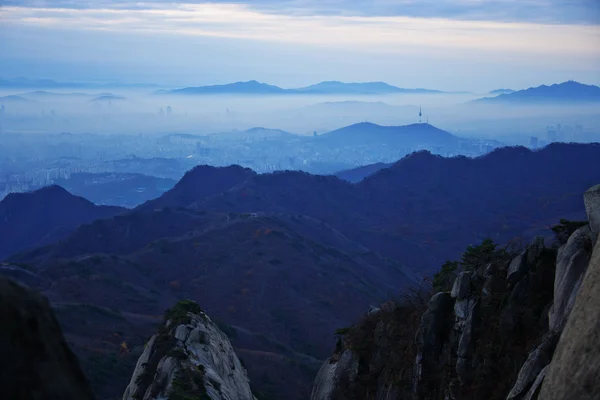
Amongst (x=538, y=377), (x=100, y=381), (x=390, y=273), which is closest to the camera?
(x=538, y=377)

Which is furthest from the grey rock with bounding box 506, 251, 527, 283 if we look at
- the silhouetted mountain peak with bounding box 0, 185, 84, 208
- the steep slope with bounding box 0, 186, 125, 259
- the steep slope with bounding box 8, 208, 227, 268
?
the silhouetted mountain peak with bounding box 0, 185, 84, 208

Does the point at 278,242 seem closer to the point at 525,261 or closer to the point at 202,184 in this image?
the point at 202,184

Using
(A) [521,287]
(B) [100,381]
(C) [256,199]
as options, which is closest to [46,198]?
(C) [256,199]

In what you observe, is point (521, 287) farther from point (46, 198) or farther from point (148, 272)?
point (46, 198)

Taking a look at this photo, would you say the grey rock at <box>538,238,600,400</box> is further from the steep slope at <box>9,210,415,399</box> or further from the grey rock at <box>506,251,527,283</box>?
the steep slope at <box>9,210,415,399</box>

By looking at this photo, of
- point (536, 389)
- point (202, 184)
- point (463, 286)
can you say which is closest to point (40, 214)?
point (202, 184)

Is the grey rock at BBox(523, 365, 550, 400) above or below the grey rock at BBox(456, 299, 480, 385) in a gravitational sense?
above
